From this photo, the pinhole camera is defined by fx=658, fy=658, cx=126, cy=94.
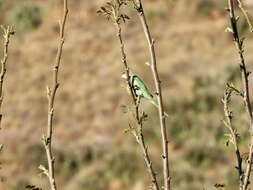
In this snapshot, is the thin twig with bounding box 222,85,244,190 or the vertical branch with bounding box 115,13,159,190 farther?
the thin twig with bounding box 222,85,244,190

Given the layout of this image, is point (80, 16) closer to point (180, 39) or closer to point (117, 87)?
point (180, 39)

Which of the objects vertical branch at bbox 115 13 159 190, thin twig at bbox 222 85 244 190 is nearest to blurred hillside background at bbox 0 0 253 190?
thin twig at bbox 222 85 244 190

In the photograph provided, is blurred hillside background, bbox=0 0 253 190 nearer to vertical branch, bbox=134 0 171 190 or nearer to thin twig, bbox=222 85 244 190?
thin twig, bbox=222 85 244 190

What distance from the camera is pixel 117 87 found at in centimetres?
1855

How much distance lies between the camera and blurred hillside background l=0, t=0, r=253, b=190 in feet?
44.9

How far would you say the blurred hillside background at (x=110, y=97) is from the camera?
44.9ft

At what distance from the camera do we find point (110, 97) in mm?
18312

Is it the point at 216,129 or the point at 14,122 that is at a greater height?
the point at 14,122

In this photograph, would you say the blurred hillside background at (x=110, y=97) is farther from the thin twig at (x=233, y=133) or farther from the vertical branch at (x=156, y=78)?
the vertical branch at (x=156, y=78)

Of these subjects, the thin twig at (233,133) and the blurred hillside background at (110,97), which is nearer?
the thin twig at (233,133)

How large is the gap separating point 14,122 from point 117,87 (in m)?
3.04

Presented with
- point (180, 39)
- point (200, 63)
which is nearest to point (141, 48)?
point (180, 39)

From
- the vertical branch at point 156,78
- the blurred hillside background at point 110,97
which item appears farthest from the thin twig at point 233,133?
the blurred hillside background at point 110,97

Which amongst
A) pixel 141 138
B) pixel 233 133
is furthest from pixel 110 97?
pixel 141 138
